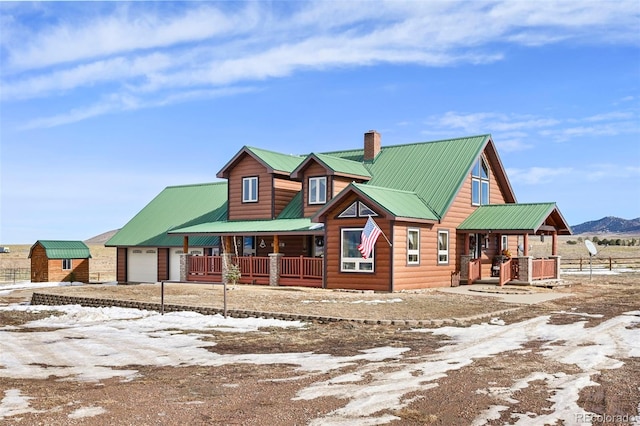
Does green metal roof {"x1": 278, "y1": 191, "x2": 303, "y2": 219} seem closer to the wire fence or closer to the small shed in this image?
the small shed

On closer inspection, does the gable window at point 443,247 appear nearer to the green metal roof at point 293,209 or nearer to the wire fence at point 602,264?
the green metal roof at point 293,209

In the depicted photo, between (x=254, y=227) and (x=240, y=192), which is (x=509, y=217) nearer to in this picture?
(x=254, y=227)

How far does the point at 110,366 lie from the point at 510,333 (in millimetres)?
8994

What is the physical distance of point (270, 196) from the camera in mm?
34625

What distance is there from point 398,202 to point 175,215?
16.6m

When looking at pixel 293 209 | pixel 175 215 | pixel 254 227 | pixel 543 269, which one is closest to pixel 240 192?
pixel 293 209

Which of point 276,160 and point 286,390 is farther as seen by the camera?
point 276,160

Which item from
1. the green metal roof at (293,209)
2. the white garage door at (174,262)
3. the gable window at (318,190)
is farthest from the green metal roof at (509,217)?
the white garage door at (174,262)

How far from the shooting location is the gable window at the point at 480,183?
34.0 m

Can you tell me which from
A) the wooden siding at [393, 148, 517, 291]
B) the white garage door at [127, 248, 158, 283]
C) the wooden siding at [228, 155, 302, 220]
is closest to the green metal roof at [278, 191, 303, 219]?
the wooden siding at [228, 155, 302, 220]

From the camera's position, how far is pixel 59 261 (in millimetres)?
41719

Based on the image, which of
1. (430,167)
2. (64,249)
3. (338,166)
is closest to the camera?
(338,166)

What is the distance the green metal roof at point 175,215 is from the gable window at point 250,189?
2562 mm

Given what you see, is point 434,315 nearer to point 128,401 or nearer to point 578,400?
point 578,400
